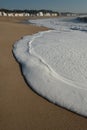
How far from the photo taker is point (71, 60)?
5445 millimetres

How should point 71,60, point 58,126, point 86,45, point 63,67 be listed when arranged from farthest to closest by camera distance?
point 86,45 < point 71,60 < point 63,67 < point 58,126

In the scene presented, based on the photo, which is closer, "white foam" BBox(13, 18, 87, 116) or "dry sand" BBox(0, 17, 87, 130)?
"dry sand" BBox(0, 17, 87, 130)

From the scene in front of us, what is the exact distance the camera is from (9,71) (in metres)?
4.61

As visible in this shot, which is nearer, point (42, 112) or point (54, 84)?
point (42, 112)

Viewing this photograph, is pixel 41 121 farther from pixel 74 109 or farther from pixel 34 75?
pixel 34 75

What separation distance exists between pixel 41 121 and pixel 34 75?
1.32 m

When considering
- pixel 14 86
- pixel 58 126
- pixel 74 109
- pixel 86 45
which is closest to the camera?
pixel 58 126

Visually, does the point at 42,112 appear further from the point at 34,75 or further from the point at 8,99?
the point at 34,75

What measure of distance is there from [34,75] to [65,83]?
579 millimetres

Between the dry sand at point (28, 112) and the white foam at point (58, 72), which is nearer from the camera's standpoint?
the dry sand at point (28, 112)

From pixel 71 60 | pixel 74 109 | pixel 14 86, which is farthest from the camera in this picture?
pixel 71 60

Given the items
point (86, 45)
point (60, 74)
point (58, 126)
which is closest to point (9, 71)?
point (60, 74)

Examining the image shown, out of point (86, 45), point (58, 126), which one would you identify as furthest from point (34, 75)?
point (86, 45)

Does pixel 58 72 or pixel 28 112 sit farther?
pixel 58 72
